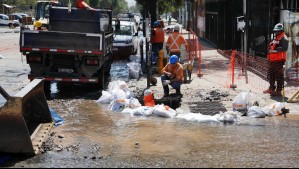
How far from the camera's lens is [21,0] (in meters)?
95.8

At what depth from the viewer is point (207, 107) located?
34.5ft

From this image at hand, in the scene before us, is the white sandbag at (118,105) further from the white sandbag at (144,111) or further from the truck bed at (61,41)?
the truck bed at (61,41)

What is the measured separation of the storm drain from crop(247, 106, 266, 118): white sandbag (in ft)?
2.10

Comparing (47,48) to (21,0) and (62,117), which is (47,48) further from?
(21,0)

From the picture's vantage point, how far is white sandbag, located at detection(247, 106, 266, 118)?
9.60 metres

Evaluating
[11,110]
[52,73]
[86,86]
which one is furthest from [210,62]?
[11,110]

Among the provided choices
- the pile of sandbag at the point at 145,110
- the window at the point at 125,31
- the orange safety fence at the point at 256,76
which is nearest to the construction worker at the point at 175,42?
the orange safety fence at the point at 256,76

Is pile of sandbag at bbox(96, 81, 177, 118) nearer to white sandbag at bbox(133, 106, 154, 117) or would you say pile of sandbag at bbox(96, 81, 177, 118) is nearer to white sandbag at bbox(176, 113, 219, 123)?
white sandbag at bbox(133, 106, 154, 117)

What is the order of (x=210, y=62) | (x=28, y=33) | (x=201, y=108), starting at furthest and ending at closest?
(x=210, y=62) → (x=28, y=33) → (x=201, y=108)

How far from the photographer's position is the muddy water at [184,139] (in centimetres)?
681

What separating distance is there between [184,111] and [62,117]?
2.65 m

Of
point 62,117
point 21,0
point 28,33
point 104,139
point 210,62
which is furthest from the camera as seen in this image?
point 21,0

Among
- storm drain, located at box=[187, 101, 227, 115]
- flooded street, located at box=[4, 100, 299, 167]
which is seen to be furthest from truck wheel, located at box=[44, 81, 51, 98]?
storm drain, located at box=[187, 101, 227, 115]

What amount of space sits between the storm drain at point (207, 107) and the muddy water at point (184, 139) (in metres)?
0.85
